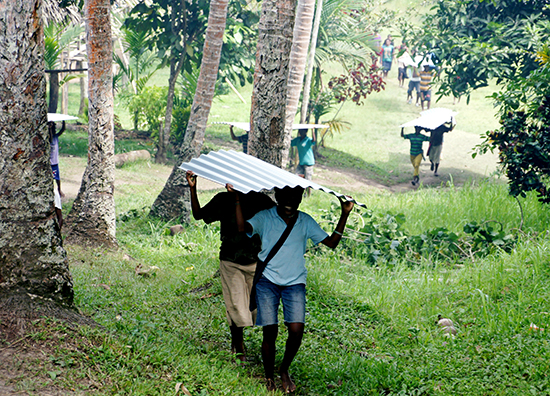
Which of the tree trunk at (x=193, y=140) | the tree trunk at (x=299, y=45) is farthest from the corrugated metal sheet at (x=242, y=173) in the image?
the tree trunk at (x=299, y=45)

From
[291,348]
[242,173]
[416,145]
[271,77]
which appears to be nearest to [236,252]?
[242,173]

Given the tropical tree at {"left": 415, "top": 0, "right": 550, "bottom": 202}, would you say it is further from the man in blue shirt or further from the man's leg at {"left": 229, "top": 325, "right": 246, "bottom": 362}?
the man's leg at {"left": 229, "top": 325, "right": 246, "bottom": 362}

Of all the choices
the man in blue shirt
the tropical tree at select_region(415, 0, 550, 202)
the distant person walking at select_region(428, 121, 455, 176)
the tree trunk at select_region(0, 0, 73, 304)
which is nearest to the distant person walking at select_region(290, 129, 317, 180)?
the tropical tree at select_region(415, 0, 550, 202)

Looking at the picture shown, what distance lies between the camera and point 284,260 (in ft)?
12.6

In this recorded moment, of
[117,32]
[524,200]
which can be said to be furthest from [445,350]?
[117,32]

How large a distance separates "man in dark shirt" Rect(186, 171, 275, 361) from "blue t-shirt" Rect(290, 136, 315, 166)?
8373mm

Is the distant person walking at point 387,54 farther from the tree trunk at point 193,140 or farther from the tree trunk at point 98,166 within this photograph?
the tree trunk at point 98,166

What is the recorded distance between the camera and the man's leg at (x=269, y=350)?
394cm

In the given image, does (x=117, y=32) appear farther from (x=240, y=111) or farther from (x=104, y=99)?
(x=104, y=99)

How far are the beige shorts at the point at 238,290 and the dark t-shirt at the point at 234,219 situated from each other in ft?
0.19

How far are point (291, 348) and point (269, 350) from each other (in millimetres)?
166

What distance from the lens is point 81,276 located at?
19.6ft

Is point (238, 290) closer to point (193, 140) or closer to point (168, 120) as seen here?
point (193, 140)

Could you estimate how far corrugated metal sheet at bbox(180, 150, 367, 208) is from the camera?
11.8 ft
